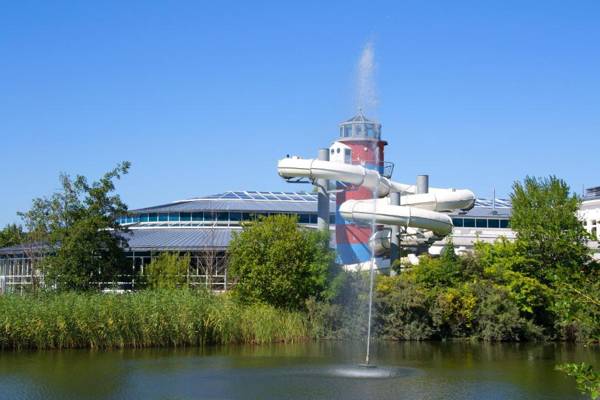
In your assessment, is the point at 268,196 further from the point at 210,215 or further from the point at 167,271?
the point at 167,271

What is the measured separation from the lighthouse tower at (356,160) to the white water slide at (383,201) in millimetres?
1747

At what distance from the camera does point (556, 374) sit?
79.4 feet

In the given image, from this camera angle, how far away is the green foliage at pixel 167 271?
40344mm

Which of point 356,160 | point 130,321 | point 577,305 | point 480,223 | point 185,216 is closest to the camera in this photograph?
point 577,305

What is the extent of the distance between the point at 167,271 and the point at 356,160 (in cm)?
1215

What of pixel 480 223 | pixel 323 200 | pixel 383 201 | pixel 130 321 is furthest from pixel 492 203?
pixel 130 321

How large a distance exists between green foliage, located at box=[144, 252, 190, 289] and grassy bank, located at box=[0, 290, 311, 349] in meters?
8.00

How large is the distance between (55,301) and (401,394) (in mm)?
13701

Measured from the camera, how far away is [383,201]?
4200cm

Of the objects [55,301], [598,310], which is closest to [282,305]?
[55,301]

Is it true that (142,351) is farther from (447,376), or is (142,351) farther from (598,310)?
(598,310)

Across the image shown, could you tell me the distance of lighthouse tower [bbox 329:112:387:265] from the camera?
147ft

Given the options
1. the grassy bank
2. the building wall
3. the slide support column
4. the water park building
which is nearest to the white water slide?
the water park building

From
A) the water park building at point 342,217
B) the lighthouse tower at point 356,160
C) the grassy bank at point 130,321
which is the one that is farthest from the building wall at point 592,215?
the grassy bank at point 130,321
